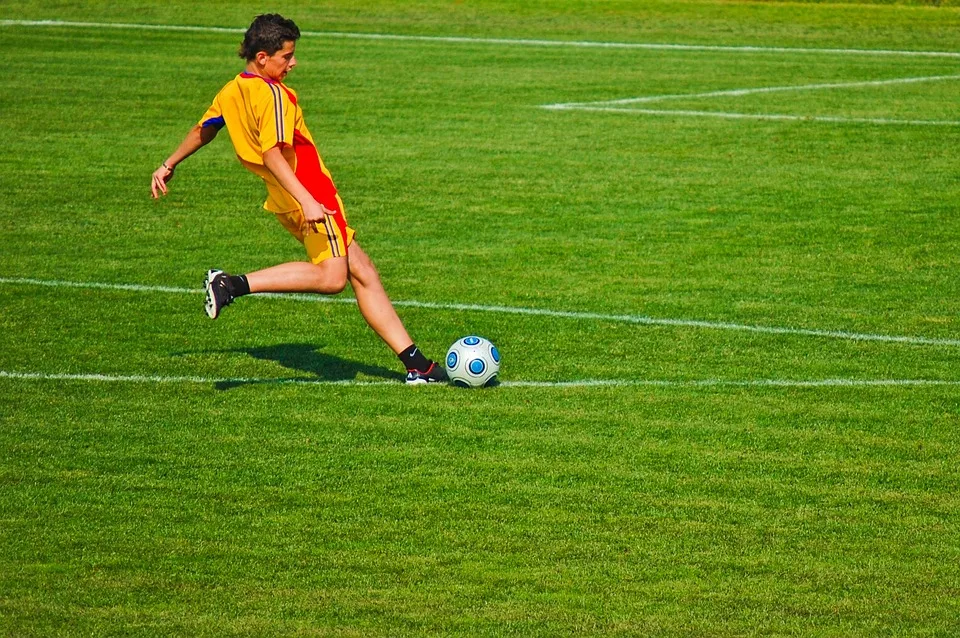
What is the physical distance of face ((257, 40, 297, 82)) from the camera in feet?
26.1

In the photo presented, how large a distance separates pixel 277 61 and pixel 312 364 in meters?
1.82

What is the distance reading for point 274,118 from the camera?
309 inches

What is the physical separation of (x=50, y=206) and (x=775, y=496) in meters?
8.30

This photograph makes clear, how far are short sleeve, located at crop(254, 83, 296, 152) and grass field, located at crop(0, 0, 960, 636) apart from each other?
1357 millimetres

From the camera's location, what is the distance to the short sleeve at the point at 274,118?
309 inches

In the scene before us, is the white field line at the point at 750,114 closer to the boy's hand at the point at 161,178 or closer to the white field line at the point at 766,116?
the white field line at the point at 766,116

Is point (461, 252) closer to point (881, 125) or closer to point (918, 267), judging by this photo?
point (918, 267)

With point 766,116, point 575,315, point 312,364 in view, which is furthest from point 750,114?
point 312,364

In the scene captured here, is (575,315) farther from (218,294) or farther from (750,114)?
(750,114)

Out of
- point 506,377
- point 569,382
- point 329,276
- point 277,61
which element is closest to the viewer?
point 277,61

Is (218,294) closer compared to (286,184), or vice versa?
(286,184)

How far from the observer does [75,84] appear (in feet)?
63.8

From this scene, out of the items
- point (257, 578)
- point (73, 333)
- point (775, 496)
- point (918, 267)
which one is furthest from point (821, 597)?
point (918, 267)

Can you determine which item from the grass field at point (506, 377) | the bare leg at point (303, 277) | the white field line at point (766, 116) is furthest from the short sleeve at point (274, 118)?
the white field line at point (766, 116)
